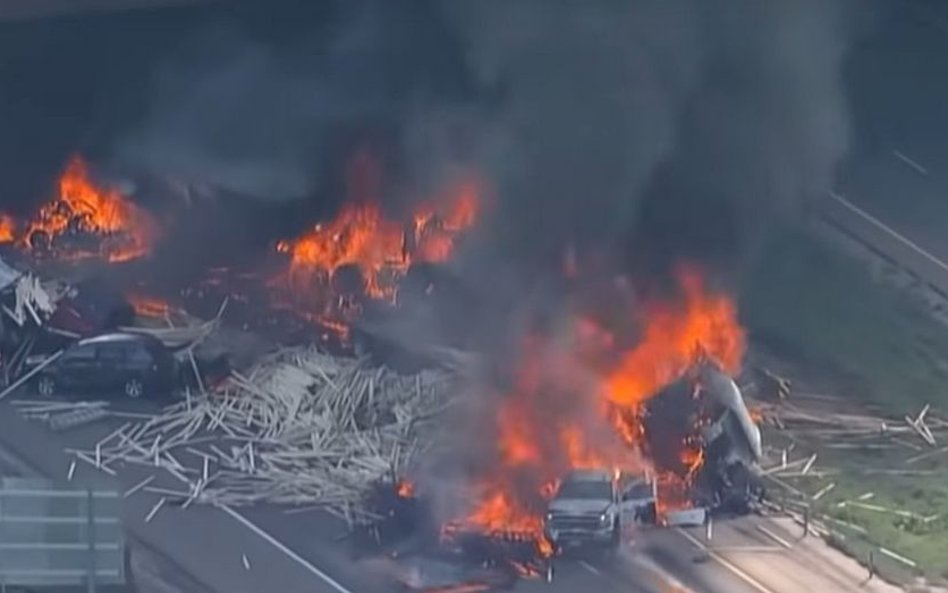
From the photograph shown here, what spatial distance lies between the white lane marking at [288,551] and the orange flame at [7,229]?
87.5 inches

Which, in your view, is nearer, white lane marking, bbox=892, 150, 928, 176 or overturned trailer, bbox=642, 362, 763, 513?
overturned trailer, bbox=642, 362, 763, 513

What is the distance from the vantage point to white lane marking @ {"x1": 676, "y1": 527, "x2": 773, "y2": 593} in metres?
11.9

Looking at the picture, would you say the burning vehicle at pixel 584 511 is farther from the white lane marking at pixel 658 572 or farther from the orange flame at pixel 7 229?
the orange flame at pixel 7 229

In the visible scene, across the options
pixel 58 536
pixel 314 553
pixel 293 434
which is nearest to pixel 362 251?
pixel 293 434

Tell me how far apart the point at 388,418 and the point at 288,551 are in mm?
965

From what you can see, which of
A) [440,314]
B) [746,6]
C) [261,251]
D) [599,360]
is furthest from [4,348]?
[746,6]

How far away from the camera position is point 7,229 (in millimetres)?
12828

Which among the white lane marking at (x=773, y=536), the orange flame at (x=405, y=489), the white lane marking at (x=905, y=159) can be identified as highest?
the white lane marking at (x=905, y=159)

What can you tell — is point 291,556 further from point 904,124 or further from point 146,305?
point 904,124

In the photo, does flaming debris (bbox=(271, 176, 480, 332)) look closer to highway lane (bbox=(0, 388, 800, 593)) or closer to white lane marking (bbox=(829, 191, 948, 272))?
highway lane (bbox=(0, 388, 800, 593))

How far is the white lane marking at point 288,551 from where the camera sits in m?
11.9

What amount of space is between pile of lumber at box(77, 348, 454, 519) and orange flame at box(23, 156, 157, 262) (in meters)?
1.10

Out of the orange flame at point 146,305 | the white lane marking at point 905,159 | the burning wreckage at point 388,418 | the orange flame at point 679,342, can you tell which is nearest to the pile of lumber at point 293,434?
the burning wreckage at point 388,418

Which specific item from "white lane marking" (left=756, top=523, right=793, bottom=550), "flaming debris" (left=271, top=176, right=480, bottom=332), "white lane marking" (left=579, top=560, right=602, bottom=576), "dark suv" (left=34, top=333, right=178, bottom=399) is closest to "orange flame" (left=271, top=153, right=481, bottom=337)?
"flaming debris" (left=271, top=176, right=480, bottom=332)
